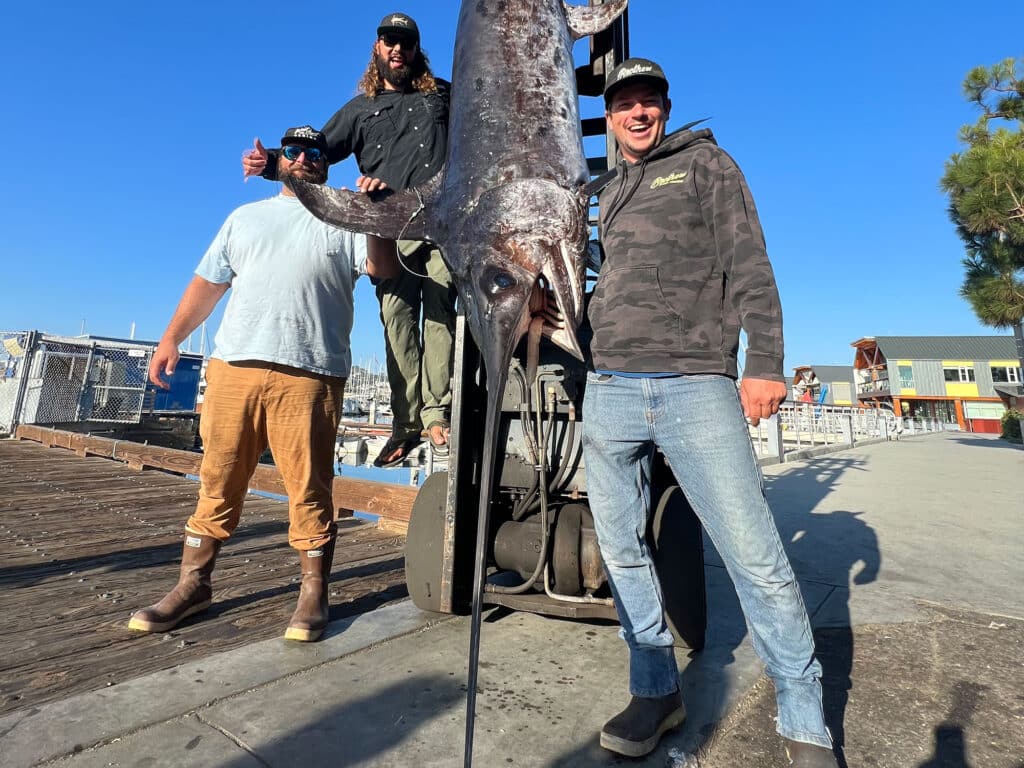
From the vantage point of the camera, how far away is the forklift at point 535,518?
6.33 ft

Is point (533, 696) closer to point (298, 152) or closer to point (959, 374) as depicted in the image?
point (298, 152)

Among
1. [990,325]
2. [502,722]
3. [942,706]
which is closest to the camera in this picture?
[502,722]

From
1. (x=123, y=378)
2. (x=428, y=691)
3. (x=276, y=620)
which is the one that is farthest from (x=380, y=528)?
(x=123, y=378)

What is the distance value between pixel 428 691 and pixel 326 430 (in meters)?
1.18

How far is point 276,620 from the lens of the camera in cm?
237

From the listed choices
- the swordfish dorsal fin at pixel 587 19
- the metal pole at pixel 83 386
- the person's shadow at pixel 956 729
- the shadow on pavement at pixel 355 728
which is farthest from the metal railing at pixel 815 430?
the metal pole at pixel 83 386

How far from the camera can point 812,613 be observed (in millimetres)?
2451

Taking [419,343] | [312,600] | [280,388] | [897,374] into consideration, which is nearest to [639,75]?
[419,343]

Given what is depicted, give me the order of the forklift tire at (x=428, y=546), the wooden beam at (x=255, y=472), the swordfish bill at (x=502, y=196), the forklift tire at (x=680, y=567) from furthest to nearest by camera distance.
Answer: the wooden beam at (x=255, y=472) → the forklift tire at (x=428, y=546) → the forklift tire at (x=680, y=567) → the swordfish bill at (x=502, y=196)

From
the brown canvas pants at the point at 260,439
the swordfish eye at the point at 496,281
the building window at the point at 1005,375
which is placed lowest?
the brown canvas pants at the point at 260,439

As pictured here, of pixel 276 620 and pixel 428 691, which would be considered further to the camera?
pixel 276 620

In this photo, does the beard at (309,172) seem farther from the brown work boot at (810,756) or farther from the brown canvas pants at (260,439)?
the brown work boot at (810,756)

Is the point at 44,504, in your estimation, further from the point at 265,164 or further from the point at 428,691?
the point at 428,691

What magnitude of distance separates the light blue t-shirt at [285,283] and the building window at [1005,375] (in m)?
52.2
